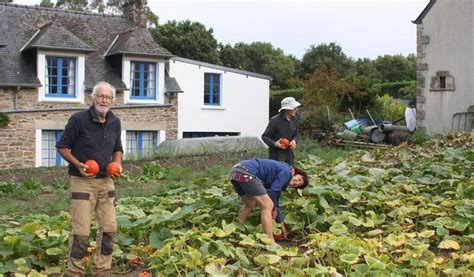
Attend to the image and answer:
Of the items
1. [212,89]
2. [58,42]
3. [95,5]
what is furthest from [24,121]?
[95,5]

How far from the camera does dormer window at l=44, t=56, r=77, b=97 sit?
21922 millimetres

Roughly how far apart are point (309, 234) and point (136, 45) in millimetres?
17410

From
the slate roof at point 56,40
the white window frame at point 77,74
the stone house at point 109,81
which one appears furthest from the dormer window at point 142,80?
the slate roof at point 56,40

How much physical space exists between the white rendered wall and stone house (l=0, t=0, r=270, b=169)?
0.12ft

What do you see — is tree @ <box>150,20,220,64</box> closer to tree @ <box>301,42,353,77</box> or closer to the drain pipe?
tree @ <box>301,42,353,77</box>

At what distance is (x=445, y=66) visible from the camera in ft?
65.5

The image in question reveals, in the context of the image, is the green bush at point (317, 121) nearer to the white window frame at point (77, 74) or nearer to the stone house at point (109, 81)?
the stone house at point (109, 81)

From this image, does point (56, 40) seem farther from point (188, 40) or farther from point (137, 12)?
point (188, 40)

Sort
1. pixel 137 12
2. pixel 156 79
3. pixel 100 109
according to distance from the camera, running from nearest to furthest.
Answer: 1. pixel 100 109
2. pixel 156 79
3. pixel 137 12

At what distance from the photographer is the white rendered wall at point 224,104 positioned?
2492 centimetres

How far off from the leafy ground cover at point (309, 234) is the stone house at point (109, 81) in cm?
1232

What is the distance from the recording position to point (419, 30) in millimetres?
20484

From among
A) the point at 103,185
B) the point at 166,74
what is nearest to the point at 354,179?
the point at 103,185

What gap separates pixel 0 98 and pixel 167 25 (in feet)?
74.6
